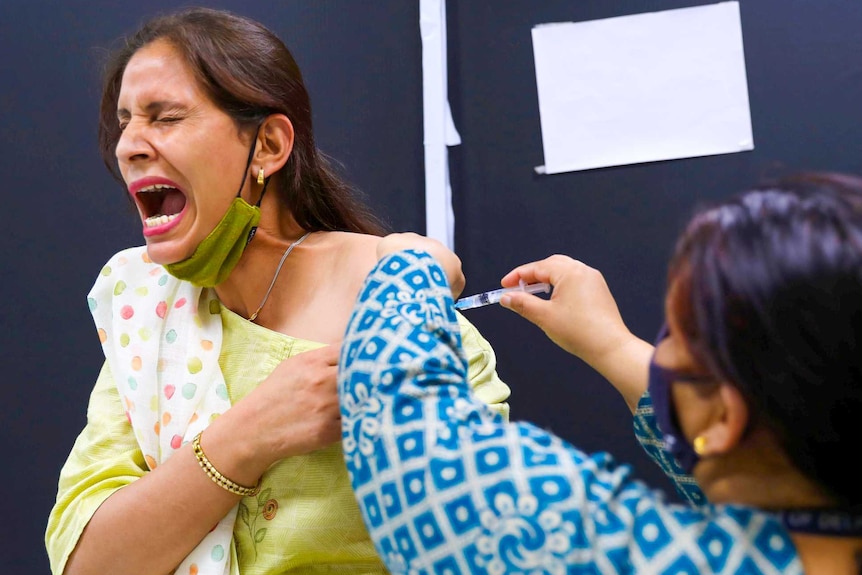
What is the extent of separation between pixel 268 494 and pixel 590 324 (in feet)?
1.43

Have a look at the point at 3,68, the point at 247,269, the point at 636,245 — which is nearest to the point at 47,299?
the point at 3,68

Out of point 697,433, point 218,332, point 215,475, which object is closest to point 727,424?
point 697,433

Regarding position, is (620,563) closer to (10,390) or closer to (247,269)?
(247,269)

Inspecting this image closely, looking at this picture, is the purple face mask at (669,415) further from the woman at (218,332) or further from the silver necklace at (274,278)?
the silver necklace at (274,278)

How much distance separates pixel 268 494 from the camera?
3.45ft

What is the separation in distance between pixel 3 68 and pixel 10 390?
25.5 inches

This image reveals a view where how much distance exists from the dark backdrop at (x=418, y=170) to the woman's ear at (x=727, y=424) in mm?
934

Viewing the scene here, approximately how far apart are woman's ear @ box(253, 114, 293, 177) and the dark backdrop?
17.9 inches

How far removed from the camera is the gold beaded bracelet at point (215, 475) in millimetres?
992

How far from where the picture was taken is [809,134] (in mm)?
1482

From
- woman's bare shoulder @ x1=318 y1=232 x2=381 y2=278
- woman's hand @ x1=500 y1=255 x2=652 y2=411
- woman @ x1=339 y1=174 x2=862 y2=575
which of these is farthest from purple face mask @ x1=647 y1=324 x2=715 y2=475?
woman's bare shoulder @ x1=318 y1=232 x2=381 y2=278

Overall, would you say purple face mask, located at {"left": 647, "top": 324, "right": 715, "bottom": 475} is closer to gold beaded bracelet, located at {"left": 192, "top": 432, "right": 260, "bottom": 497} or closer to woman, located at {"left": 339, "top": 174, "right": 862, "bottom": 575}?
woman, located at {"left": 339, "top": 174, "right": 862, "bottom": 575}

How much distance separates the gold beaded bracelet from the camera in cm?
99

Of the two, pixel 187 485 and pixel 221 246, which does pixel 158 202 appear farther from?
pixel 187 485
